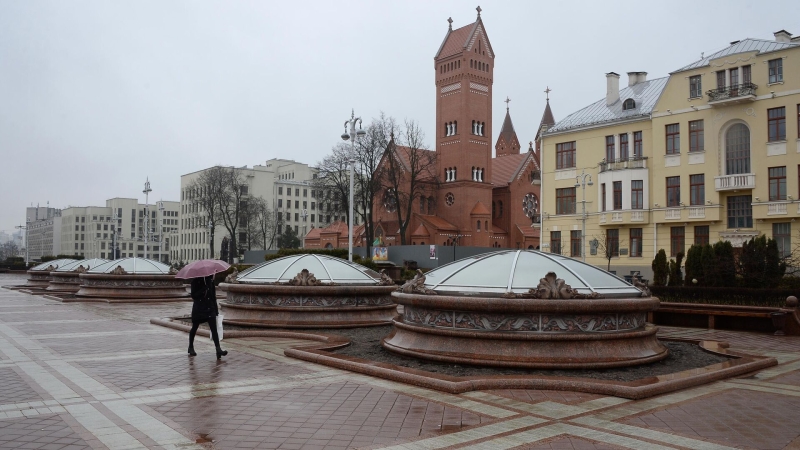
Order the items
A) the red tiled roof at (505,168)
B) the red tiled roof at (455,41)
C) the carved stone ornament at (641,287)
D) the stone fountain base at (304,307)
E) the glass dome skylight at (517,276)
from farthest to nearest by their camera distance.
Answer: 1. the red tiled roof at (505,168)
2. the red tiled roof at (455,41)
3. the stone fountain base at (304,307)
4. the carved stone ornament at (641,287)
5. the glass dome skylight at (517,276)

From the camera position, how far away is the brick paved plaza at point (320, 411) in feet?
19.3

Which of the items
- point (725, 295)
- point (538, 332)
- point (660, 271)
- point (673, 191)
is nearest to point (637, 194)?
point (673, 191)

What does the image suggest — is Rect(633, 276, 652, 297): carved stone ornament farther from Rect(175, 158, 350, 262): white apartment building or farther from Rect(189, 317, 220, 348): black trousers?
Rect(175, 158, 350, 262): white apartment building

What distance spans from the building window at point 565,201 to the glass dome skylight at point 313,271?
30.5 m

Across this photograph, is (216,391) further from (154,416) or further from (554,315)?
(554,315)

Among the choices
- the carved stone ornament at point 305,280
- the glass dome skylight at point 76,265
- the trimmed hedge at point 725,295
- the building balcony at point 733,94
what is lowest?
the trimmed hedge at point 725,295

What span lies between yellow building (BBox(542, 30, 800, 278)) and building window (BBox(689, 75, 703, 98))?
58 millimetres

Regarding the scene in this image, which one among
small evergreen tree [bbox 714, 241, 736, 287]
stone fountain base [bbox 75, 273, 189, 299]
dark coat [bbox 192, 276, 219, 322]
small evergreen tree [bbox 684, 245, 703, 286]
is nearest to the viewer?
dark coat [bbox 192, 276, 219, 322]

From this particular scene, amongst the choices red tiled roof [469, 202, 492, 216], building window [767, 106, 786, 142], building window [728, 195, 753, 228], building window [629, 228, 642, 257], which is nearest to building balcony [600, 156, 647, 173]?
building window [629, 228, 642, 257]

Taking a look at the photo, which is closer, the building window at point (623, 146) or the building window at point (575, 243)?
the building window at point (623, 146)

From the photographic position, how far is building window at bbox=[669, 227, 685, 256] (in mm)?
38219

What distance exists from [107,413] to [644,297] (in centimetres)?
797

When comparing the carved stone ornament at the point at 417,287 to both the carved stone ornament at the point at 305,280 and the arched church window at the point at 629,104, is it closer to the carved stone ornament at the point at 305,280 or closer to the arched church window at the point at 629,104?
the carved stone ornament at the point at 305,280

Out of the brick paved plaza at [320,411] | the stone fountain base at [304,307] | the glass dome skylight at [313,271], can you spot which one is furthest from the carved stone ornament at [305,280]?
the brick paved plaza at [320,411]
